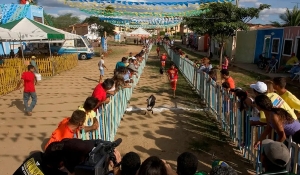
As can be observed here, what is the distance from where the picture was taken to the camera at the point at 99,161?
2066 millimetres

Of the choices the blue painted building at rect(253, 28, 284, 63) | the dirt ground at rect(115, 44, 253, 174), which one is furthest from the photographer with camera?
the blue painted building at rect(253, 28, 284, 63)

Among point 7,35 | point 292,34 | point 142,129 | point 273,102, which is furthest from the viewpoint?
point 292,34

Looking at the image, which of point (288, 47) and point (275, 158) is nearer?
point (275, 158)

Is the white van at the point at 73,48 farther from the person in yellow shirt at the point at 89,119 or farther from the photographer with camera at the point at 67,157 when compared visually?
the photographer with camera at the point at 67,157

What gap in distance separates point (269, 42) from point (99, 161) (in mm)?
18984

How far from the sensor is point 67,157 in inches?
97.1

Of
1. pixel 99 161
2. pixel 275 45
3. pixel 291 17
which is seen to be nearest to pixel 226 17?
pixel 275 45

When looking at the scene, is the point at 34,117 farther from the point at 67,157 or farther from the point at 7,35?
the point at 7,35

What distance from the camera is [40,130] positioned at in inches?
248

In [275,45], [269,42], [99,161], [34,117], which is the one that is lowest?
[34,117]

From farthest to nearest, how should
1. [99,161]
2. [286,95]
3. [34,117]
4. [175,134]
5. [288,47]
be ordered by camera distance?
[288,47]
[34,117]
[175,134]
[286,95]
[99,161]

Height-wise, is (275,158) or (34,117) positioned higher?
(275,158)

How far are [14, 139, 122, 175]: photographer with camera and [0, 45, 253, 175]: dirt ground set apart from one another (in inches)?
98.4

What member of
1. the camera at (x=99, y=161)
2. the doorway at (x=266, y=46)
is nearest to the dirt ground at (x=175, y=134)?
the camera at (x=99, y=161)
